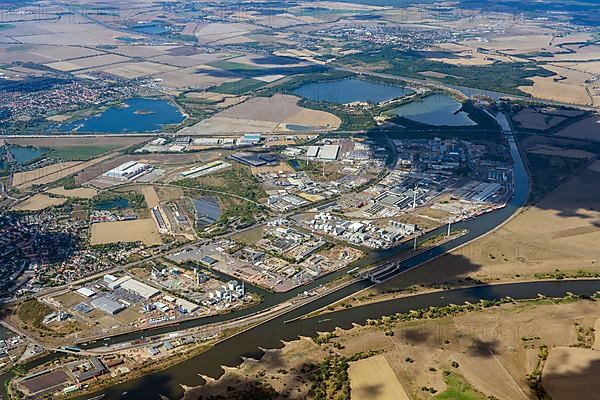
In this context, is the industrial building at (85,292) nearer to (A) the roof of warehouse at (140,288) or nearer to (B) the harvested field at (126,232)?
(A) the roof of warehouse at (140,288)

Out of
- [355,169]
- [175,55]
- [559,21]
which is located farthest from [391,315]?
[559,21]

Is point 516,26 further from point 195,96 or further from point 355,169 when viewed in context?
point 355,169

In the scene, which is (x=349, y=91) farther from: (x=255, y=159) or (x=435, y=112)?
(x=255, y=159)

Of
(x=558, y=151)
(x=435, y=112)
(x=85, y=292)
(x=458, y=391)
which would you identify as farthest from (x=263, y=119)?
(x=458, y=391)

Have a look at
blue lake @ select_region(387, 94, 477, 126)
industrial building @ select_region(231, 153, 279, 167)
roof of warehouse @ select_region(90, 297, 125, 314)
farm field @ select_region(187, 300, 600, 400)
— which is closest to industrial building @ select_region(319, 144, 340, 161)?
industrial building @ select_region(231, 153, 279, 167)

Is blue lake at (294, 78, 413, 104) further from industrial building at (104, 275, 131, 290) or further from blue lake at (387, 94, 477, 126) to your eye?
industrial building at (104, 275, 131, 290)

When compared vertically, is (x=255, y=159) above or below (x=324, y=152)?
below

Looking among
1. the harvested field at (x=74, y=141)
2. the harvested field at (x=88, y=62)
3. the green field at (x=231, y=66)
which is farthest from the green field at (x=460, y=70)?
the harvested field at (x=74, y=141)

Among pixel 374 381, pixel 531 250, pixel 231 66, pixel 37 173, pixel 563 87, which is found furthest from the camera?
pixel 231 66
